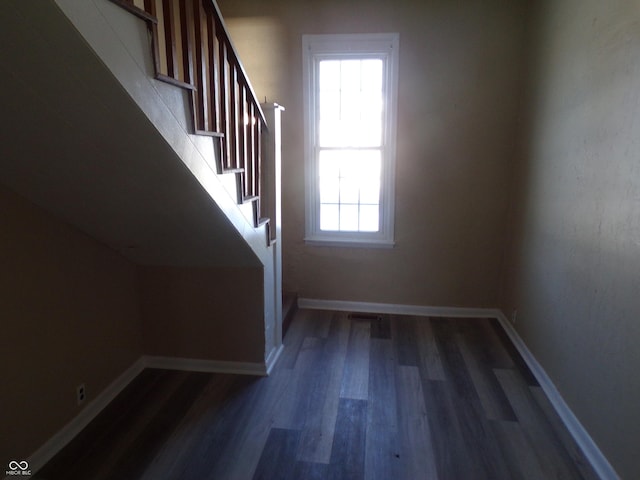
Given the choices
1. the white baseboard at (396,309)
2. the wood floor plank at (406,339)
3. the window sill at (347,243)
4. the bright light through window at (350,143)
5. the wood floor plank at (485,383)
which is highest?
the bright light through window at (350,143)

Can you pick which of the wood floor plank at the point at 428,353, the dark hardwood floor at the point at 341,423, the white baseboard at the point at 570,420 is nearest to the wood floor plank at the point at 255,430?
the dark hardwood floor at the point at 341,423

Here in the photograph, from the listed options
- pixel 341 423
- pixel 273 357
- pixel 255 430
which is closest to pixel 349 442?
pixel 341 423

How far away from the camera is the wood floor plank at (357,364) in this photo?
2.58 meters

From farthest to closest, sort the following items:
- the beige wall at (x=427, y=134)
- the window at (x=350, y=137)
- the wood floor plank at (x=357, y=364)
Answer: the window at (x=350, y=137) → the beige wall at (x=427, y=134) → the wood floor plank at (x=357, y=364)

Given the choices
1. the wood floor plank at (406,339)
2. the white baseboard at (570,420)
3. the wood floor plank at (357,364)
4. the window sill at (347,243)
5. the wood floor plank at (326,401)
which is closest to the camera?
the white baseboard at (570,420)

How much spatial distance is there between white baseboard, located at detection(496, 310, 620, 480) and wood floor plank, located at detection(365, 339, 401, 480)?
91 cm

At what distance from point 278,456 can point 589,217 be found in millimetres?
1969

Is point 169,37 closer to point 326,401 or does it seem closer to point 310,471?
point 310,471

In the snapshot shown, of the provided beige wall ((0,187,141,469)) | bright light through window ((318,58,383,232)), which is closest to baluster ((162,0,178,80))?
beige wall ((0,187,141,469))

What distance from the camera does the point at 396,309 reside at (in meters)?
3.77

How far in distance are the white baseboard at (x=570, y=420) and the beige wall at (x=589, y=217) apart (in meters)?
0.04

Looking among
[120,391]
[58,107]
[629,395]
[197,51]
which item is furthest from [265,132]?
[629,395]

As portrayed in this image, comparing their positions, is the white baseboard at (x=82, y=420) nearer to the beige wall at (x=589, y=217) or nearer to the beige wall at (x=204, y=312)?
the beige wall at (x=204, y=312)

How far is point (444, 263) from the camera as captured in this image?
11.9 feet
